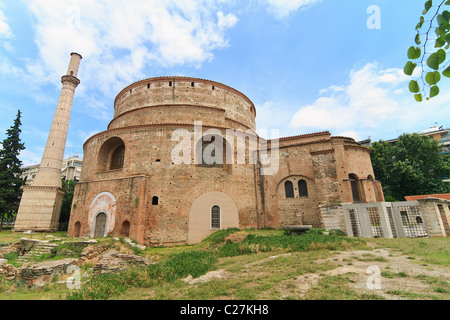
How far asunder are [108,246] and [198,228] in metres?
5.25

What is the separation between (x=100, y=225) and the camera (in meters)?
14.8

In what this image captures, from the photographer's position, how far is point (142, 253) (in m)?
11.9

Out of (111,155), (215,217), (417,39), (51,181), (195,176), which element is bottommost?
(215,217)

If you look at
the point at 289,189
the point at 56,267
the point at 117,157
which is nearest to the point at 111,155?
the point at 117,157

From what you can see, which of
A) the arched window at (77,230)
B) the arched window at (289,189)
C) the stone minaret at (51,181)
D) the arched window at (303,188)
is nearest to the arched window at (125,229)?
the arched window at (77,230)

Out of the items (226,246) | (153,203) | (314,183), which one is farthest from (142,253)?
(314,183)

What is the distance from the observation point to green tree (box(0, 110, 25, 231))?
2256 cm

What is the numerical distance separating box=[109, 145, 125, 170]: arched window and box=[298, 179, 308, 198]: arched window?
13.7m

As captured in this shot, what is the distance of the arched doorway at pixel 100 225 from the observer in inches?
574

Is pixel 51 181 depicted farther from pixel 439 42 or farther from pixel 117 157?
pixel 439 42

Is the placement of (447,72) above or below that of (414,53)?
below

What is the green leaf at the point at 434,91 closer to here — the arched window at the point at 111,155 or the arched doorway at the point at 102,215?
the arched doorway at the point at 102,215

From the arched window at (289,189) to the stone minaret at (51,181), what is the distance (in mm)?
21672

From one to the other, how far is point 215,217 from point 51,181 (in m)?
18.0
